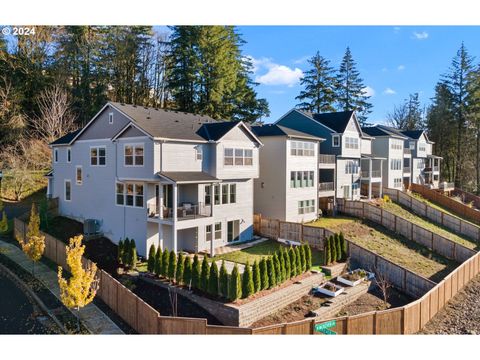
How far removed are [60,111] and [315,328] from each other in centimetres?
2720

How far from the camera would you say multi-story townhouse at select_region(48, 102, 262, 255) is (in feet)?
52.3

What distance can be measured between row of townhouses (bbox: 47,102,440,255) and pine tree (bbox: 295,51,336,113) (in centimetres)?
1434

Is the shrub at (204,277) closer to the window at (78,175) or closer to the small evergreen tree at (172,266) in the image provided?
the small evergreen tree at (172,266)

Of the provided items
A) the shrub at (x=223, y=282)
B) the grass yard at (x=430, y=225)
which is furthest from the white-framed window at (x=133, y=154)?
the grass yard at (x=430, y=225)

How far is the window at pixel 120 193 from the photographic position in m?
17.2

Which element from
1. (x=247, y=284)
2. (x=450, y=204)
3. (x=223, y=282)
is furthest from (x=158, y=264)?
(x=450, y=204)

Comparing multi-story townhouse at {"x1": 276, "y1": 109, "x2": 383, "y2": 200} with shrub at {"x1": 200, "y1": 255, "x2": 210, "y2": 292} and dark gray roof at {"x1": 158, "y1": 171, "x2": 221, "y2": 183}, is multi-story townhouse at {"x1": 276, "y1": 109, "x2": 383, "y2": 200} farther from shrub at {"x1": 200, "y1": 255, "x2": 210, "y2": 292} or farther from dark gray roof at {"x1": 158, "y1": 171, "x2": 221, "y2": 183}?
shrub at {"x1": 200, "y1": 255, "x2": 210, "y2": 292}

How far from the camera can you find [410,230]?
21.2 m

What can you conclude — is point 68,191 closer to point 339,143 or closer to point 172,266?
point 172,266

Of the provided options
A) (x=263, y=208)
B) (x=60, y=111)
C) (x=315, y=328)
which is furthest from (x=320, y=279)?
(x=60, y=111)

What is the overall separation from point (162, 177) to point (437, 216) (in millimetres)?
20734

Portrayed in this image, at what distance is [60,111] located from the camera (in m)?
28.7

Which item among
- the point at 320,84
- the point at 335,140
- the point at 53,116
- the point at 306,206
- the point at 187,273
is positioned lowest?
the point at 187,273

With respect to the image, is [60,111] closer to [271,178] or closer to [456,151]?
[271,178]
